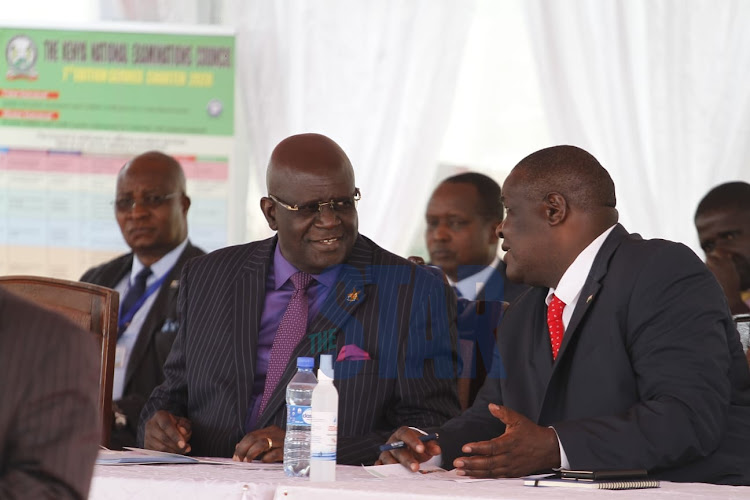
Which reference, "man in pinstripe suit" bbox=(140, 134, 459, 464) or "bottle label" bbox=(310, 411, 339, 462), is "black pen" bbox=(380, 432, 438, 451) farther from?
"man in pinstripe suit" bbox=(140, 134, 459, 464)

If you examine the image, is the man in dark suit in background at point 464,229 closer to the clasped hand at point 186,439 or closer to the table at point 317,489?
the clasped hand at point 186,439

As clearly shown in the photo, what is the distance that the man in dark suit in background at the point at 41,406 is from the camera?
1.47m

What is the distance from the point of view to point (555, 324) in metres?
3.13

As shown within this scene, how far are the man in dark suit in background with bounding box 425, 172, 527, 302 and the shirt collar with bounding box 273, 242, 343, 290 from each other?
1.73 metres

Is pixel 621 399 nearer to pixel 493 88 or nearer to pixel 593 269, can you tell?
pixel 593 269

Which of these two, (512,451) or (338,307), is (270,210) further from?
(512,451)

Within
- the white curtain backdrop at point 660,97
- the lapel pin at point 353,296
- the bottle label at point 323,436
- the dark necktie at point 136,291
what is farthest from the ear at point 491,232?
the bottle label at point 323,436

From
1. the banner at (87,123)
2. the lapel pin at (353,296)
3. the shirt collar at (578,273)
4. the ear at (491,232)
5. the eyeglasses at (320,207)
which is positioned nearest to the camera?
the shirt collar at (578,273)

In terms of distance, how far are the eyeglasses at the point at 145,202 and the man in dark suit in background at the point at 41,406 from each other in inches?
154

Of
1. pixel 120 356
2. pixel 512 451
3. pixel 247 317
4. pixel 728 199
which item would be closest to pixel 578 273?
pixel 512 451

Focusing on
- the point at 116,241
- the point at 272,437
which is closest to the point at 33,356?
the point at 272,437

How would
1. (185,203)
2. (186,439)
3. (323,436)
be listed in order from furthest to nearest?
(185,203) < (186,439) < (323,436)

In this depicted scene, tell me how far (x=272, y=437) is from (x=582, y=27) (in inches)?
156

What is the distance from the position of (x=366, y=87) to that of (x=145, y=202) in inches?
62.4
